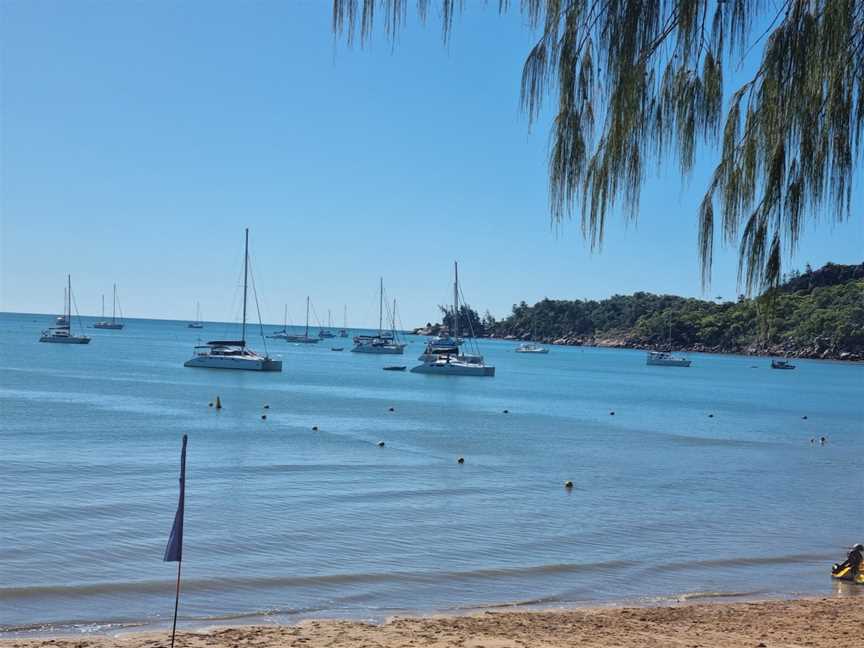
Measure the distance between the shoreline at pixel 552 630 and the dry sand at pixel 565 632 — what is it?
0.01 m

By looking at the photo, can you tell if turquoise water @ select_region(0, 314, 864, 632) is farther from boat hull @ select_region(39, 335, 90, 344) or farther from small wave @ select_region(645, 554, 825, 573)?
boat hull @ select_region(39, 335, 90, 344)

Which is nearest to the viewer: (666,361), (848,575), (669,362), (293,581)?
(293,581)

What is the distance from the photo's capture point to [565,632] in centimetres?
1163

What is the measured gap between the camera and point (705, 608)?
13.4 meters

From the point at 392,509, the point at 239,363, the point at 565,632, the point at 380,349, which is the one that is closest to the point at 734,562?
the point at 565,632

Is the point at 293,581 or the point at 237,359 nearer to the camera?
the point at 293,581

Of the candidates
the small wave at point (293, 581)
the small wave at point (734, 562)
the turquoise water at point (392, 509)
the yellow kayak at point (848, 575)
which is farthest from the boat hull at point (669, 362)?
the small wave at point (293, 581)

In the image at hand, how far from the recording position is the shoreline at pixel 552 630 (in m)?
10.9

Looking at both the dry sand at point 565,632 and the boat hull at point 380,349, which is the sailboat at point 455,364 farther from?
the dry sand at point 565,632

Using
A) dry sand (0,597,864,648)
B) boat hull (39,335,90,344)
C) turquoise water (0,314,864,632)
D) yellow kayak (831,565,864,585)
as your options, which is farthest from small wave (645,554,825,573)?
boat hull (39,335,90,344)

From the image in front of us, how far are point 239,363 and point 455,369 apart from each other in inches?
807

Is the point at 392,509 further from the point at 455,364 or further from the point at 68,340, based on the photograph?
the point at 68,340

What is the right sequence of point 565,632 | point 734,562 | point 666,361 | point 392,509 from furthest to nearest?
1. point 666,361
2. point 392,509
3. point 734,562
4. point 565,632

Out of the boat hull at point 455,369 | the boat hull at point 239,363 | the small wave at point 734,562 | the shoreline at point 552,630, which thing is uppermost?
the boat hull at point 239,363
